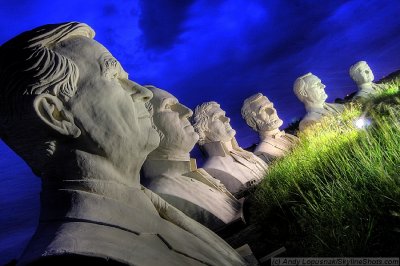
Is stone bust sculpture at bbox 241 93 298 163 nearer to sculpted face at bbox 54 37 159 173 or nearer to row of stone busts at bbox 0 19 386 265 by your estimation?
row of stone busts at bbox 0 19 386 265

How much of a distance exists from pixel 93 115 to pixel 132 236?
0.75 meters

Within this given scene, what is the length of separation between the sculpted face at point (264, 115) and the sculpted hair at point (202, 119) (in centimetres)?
212

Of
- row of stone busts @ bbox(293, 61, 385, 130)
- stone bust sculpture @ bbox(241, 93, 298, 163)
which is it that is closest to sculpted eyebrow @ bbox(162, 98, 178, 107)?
stone bust sculpture @ bbox(241, 93, 298, 163)

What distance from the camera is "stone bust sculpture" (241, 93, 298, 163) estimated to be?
377 inches

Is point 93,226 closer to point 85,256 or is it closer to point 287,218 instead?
point 85,256

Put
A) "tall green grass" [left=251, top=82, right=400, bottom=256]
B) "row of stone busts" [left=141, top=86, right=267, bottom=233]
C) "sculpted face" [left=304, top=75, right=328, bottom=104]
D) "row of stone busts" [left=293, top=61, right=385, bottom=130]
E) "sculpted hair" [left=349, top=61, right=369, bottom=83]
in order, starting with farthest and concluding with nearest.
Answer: "sculpted hair" [left=349, top=61, right=369, bottom=83]
"sculpted face" [left=304, top=75, right=328, bottom=104]
"row of stone busts" [left=293, top=61, right=385, bottom=130]
"row of stone busts" [left=141, top=86, right=267, bottom=233]
"tall green grass" [left=251, top=82, right=400, bottom=256]

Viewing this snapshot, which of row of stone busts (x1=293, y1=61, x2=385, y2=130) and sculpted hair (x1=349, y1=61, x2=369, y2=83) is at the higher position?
sculpted hair (x1=349, y1=61, x2=369, y2=83)

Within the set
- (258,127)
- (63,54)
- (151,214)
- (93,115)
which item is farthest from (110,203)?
(258,127)

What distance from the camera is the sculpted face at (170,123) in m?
5.00

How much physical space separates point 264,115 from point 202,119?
2.70 meters

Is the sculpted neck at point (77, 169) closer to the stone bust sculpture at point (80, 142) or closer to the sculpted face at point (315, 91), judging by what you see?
the stone bust sculpture at point (80, 142)

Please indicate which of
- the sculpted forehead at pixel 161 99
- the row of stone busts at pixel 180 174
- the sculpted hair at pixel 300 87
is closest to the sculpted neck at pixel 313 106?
the sculpted hair at pixel 300 87

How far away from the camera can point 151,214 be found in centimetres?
225

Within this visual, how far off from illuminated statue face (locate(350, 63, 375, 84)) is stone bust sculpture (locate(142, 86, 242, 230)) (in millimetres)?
9217
